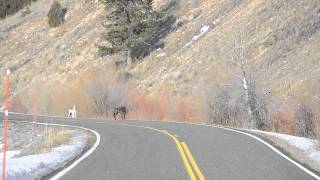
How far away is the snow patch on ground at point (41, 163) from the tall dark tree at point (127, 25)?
103 ft

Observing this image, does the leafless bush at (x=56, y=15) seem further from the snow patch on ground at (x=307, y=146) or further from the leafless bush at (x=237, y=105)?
the snow patch on ground at (x=307, y=146)

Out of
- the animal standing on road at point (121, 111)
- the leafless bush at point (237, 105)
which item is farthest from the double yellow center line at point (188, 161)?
the animal standing on road at point (121, 111)

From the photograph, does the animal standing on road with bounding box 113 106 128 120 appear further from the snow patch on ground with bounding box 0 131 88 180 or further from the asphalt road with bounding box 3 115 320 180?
the snow patch on ground with bounding box 0 131 88 180

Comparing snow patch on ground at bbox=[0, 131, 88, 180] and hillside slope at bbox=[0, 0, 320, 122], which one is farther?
hillside slope at bbox=[0, 0, 320, 122]

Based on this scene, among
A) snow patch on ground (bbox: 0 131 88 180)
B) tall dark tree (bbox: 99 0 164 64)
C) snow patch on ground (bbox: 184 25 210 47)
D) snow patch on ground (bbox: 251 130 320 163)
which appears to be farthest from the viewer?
tall dark tree (bbox: 99 0 164 64)

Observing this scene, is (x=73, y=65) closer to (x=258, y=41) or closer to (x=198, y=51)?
(x=198, y=51)

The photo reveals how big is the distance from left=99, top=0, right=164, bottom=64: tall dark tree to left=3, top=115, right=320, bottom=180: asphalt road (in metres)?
29.5

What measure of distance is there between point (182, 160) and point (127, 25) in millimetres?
36140

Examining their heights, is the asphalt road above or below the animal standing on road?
below

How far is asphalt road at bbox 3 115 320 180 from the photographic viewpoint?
1180 cm

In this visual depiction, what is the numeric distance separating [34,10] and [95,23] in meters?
24.0

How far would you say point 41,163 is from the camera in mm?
12961

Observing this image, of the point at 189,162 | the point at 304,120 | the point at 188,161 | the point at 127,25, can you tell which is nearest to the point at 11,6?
the point at 127,25

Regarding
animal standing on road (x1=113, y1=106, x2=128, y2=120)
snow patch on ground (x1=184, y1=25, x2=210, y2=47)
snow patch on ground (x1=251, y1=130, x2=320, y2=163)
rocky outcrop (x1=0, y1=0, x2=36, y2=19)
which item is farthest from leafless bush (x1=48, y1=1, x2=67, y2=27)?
snow patch on ground (x1=251, y1=130, x2=320, y2=163)
